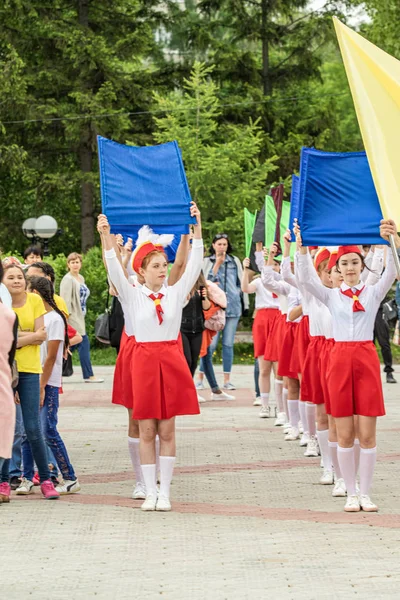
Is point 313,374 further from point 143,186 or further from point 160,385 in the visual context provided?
point 143,186

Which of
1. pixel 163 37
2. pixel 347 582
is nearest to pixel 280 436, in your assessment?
pixel 347 582

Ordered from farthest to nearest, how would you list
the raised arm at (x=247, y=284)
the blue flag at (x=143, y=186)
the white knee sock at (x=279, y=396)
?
the raised arm at (x=247, y=284)
the white knee sock at (x=279, y=396)
the blue flag at (x=143, y=186)

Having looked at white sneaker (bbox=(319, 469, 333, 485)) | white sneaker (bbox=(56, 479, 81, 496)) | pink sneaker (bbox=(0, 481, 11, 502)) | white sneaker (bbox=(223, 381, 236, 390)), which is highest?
pink sneaker (bbox=(0, 481, 11, 502))

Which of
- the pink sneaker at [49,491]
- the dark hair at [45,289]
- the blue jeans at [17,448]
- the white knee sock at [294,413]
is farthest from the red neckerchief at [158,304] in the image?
the white knee sock at [294,413]

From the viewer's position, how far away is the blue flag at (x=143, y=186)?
9.84 metres

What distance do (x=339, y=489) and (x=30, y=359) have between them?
2.48m

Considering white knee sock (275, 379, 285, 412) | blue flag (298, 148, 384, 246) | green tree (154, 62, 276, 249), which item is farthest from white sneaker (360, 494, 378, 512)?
green tree (154, 62, 276, 249)

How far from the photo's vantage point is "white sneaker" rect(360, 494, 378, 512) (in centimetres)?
900

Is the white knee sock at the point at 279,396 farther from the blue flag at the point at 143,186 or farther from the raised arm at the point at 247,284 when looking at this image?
the blue flag at the point at 143,186

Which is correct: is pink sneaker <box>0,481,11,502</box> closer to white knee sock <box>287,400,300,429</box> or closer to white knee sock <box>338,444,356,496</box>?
white knee sock <box>338,444,356,496</box>

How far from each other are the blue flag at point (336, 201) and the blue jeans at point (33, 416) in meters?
2.25

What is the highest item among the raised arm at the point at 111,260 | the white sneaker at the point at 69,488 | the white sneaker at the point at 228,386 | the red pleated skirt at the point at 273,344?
the raised arm at the point at 111,260

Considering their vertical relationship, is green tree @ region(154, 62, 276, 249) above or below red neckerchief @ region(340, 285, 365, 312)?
above

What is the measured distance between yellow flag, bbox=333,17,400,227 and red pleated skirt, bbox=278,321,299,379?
12.3 ft
